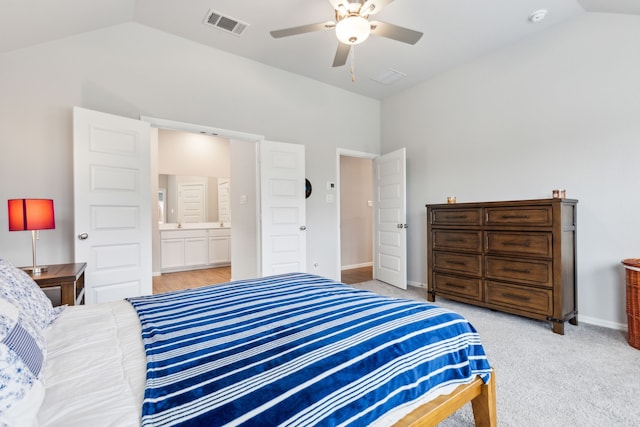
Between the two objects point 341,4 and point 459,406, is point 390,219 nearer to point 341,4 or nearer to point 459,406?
point 341,4

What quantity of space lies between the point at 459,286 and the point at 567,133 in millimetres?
1897

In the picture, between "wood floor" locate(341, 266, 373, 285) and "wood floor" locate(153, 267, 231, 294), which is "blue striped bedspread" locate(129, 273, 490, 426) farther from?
"wood floor" locate(341, 266, 373, 285)

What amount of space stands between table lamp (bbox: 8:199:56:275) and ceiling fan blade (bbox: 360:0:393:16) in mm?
2699

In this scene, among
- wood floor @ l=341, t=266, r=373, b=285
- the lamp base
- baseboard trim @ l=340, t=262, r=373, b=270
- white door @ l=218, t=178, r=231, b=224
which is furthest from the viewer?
white door @ l=218, t=178, r=231, b=224

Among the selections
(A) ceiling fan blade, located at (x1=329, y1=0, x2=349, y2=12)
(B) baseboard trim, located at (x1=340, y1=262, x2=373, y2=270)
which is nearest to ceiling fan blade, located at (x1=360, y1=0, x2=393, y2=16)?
(A) ceiling fan blade, located at (x1=329, y1=0, x2=349, y2=12)

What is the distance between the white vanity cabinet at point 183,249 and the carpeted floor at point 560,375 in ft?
16.2

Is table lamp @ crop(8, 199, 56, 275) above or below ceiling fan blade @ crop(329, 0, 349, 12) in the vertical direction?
below

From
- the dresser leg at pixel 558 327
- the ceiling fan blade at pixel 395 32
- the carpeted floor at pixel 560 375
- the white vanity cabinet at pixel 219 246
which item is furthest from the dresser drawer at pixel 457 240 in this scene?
the white vanity cabinet at pixel 219 246

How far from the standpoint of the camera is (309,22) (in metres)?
3.00

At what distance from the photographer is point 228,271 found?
18.7 ft

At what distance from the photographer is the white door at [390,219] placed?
13.9 ft

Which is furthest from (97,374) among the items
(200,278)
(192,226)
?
(192,226)

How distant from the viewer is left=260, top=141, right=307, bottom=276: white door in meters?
3.73

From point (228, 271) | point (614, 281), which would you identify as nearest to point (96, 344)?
point (614, 281)
